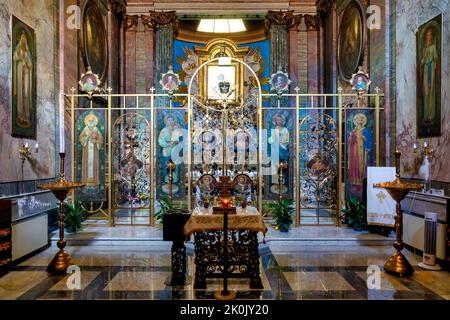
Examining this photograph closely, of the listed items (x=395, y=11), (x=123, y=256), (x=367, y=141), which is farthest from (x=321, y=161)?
(x=123, y=256)

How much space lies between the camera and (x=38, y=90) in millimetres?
7188

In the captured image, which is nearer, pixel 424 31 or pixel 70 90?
pixel 424 31

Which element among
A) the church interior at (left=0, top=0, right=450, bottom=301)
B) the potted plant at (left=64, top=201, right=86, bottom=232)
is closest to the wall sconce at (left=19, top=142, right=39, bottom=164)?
the church interior at (left=0, top=0, right=450, bottom=301)

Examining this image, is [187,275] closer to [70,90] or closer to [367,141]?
[367,141]

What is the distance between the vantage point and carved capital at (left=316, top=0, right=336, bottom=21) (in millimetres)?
11948

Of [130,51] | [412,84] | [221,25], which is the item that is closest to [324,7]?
[221,25]

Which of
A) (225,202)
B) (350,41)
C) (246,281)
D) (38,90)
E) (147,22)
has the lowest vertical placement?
(246,281)

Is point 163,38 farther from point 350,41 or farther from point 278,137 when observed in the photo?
point 278,137

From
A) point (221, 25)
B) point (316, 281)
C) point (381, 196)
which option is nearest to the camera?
point (316, 281)

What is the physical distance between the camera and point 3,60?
5965mm

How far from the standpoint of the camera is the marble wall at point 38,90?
6008 millimetres

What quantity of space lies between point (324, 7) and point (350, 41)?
288 cm
